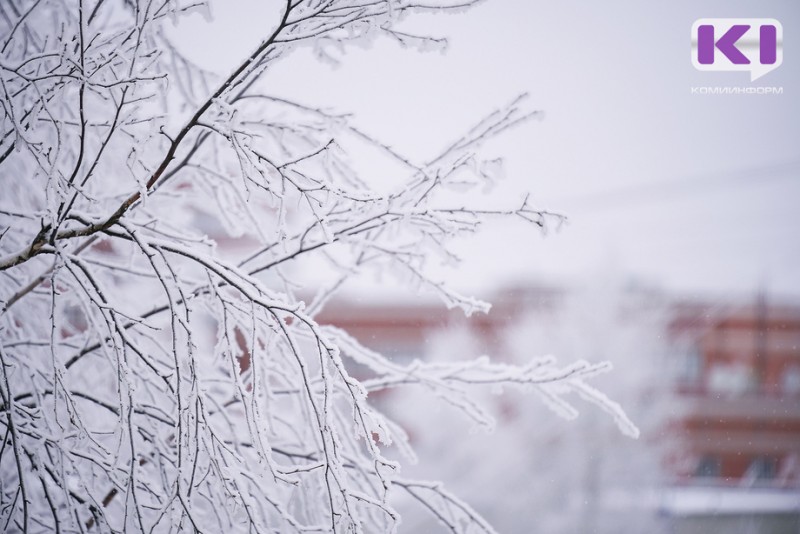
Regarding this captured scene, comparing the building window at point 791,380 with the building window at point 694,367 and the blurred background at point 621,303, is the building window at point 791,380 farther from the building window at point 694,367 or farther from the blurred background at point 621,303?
the building window at point 694,367

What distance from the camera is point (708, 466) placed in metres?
16.9

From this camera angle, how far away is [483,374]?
5.64ft

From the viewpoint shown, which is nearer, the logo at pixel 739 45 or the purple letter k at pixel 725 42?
the logo at pixel 739 45

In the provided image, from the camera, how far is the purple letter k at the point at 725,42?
14.9 feet

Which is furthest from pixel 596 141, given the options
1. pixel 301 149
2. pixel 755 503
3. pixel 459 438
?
pixel 301 149

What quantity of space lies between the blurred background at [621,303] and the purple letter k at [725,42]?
13 cm

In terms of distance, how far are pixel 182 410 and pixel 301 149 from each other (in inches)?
37.6

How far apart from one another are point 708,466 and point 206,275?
1940 cm

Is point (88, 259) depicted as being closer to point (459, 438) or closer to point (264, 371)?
point (264, 371)

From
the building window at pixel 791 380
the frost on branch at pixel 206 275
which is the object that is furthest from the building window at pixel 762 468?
the frost on branch at pixel 206 275

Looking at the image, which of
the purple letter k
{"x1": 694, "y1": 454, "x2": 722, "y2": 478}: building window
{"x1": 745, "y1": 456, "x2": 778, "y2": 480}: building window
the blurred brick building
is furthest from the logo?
{"x1": 745, "y1": 456, "x2": 778, "y2": 480}: building window

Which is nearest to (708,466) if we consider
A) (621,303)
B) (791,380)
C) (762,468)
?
(762,468)

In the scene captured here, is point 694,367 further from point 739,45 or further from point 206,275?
point 206,275

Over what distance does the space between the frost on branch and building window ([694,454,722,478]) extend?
60.5 feet
